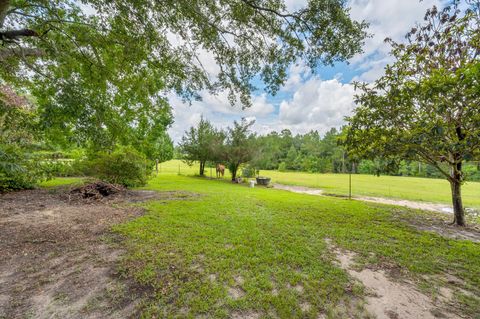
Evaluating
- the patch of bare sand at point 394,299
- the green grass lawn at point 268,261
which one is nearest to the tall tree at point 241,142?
the green grass lawn at point 268,261

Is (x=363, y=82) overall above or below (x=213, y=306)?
above

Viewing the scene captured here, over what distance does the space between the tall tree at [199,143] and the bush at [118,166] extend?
754cm

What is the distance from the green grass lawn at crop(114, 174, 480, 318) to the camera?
208cm

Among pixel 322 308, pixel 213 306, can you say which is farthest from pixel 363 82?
Result: pixel 213 306

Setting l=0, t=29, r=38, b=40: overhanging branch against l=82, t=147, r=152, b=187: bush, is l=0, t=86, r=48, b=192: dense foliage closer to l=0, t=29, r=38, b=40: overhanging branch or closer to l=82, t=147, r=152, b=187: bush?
l=82, t=147, r=152, b=187: bush

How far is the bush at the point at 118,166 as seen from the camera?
28.1ft

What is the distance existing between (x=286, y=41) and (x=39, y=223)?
6785 mm

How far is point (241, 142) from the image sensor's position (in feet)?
49.9

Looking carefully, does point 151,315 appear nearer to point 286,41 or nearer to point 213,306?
point 213,306

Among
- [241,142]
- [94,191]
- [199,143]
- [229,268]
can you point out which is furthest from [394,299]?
[199,143]

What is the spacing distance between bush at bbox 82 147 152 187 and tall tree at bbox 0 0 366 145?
345 centimetres

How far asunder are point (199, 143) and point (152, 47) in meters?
13.4

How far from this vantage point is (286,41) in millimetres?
4145

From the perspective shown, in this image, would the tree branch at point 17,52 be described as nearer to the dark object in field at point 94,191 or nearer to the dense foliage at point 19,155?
the dense foliage at point 19,155
